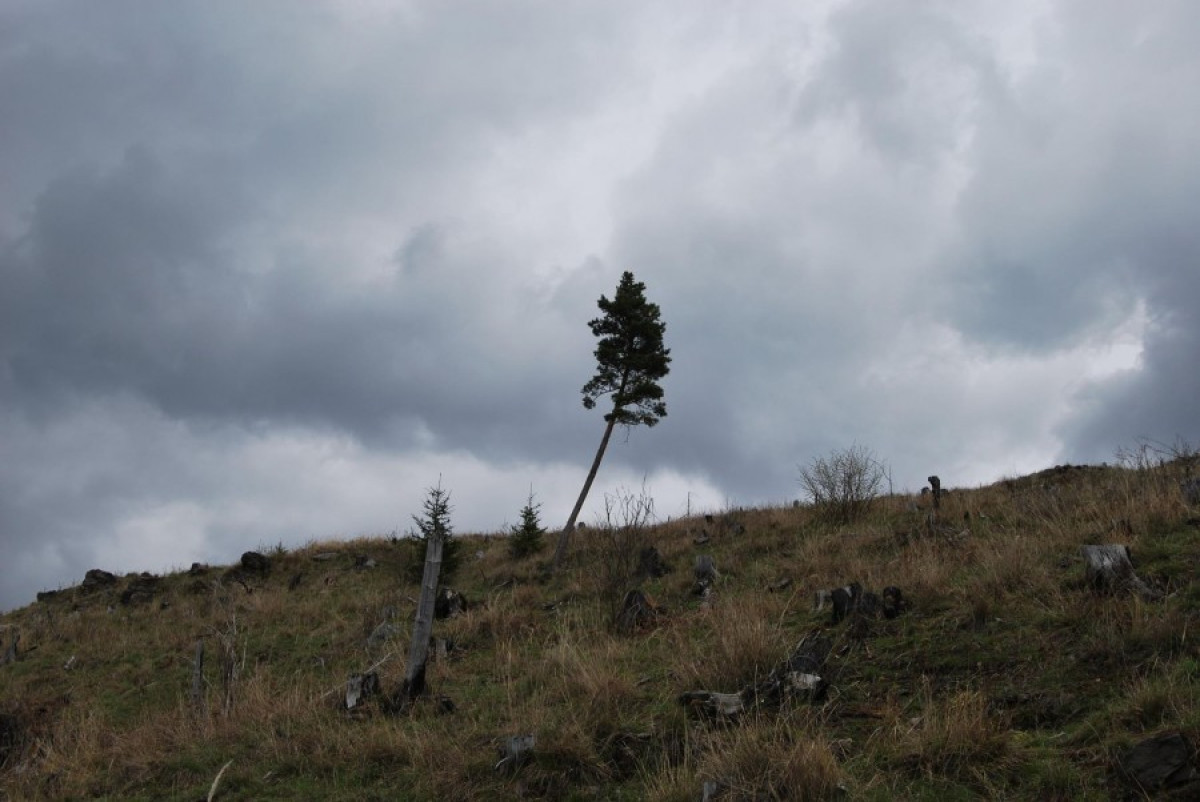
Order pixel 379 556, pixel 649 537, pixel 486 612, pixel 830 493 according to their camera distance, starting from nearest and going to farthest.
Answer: pixel 486 612 < pixel 830 493 < pixel 649 537 < pixel 379 556

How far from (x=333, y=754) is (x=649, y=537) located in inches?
519

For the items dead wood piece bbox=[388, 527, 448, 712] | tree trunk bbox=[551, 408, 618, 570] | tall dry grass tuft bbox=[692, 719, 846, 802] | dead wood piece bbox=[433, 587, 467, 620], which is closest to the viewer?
tall dry grass tuft bbox=[692, 719, 846, 802]

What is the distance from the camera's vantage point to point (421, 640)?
8727 mm

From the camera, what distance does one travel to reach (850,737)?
5586 millimetres

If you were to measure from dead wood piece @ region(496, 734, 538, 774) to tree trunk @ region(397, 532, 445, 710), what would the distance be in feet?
7.97

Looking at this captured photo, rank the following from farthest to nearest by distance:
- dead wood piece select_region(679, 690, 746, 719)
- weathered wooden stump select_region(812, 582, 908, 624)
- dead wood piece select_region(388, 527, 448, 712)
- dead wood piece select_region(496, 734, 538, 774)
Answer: dead wood piece select_region(388, 527, 448, 712) → weathered wooden stump select_region(812, 582, 908, 624) → dead wood piece select_region(679, 690, 746, 719) → dead wood piece select_region(496, 734, 538, 774)

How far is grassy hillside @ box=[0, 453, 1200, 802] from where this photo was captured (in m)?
4.90

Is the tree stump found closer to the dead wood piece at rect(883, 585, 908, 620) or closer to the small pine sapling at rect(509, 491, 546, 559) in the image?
the dead wood piece at rect(883, 585, 908, 620)

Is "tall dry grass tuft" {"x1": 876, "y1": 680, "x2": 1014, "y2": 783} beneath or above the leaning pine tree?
beneath

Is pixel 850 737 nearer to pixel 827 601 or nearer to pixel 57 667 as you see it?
pixel 827 601

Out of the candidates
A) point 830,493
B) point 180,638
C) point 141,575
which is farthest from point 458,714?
point 141,575

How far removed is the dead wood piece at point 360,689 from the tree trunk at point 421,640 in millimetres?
467

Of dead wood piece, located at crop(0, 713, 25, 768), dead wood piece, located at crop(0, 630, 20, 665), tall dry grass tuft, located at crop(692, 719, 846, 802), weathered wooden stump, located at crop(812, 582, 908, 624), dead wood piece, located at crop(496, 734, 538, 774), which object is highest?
weathered wooden stump, located at crop(812, 582, 908, 624)

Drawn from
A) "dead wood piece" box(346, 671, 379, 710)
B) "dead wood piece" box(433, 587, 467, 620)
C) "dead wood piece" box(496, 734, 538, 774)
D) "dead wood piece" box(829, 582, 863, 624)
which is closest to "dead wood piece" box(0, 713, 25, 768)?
"dead wood piece" box(346, 671, 379, 710)
